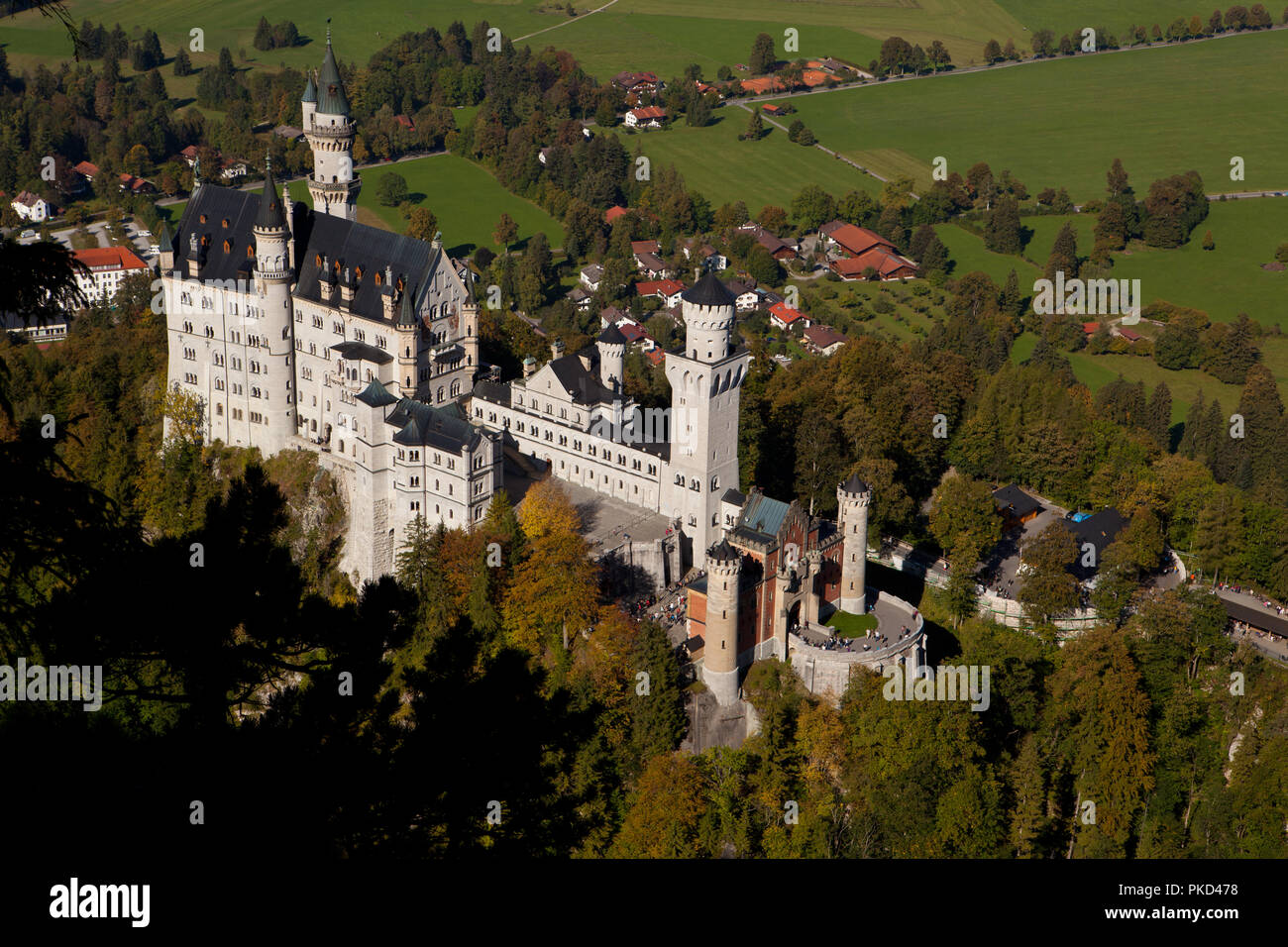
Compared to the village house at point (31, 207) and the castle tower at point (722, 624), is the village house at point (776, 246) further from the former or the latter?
the castle tower at point (722, 624)

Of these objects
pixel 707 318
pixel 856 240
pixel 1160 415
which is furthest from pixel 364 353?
pixel 856 240

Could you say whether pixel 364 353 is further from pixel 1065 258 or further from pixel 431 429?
pixel 1065 258

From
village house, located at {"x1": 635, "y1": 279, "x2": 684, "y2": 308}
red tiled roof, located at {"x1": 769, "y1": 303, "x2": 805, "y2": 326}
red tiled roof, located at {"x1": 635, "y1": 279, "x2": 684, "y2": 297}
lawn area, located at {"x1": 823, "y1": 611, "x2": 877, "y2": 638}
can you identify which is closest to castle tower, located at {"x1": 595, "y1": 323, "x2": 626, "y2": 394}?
lawn area, located at {"x1": 823, "y1": 611, "x2": 877, "y2": 638}

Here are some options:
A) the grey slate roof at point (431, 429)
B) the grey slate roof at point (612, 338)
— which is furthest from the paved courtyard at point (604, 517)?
the grey slate roof at point (612, 338)

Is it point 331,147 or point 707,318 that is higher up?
point 331,147

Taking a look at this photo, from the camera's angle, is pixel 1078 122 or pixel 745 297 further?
pixel 1078 122

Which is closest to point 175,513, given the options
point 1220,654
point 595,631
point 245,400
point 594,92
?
point 245,400

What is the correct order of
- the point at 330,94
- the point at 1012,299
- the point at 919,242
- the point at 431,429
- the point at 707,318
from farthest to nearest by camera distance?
the point at 919,242 → the point at 1012,299 → the point at 330,94 → the point at 431,429 → the point at 707,318
